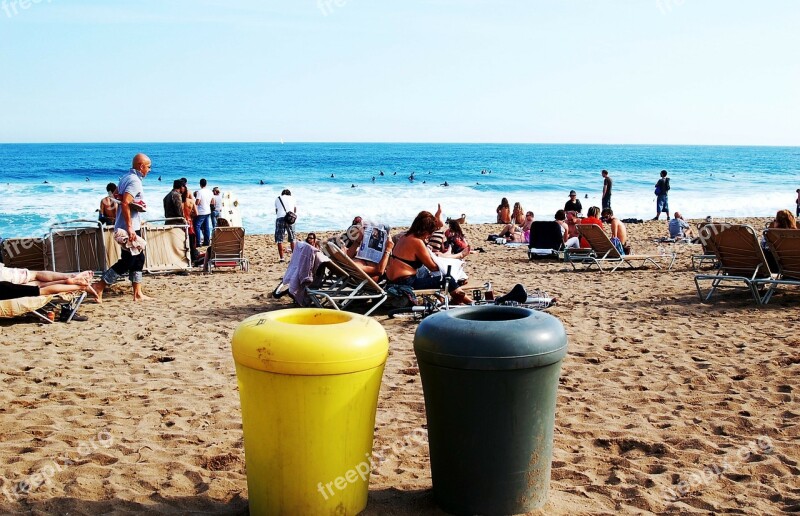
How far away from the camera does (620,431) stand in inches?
158

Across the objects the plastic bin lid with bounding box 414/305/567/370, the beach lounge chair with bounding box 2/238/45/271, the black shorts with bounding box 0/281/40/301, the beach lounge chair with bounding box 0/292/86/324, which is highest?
the plastic bin lid with bounding box 414/305/567/370

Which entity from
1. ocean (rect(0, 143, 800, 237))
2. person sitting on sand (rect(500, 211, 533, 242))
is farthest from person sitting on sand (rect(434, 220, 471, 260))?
ocean (rect(0, 143, 800, 237))

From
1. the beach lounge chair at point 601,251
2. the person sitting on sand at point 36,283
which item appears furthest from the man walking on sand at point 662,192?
the person sitting on sand at point 36,283

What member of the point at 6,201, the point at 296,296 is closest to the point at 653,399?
the point at 296,296

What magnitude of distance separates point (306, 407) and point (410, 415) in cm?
180

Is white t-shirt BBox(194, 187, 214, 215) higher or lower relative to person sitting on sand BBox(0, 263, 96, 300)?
higher

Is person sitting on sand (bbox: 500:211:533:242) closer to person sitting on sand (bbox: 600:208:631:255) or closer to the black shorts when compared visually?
person sitting on sand (bbox: 600:208:631:255)

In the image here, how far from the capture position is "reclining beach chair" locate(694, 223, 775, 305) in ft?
24.7

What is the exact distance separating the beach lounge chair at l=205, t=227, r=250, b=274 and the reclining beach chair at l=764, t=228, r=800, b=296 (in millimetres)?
7218

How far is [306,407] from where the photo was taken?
2631 millimetres

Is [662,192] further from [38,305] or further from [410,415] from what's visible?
[410,415]

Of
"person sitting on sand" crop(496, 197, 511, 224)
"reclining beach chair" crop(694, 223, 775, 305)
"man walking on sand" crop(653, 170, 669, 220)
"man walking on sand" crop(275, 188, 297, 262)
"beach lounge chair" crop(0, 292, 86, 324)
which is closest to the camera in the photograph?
"beach lounge chair" crop(0, 292, 86, 324)

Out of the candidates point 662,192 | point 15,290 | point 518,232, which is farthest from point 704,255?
point 662,192

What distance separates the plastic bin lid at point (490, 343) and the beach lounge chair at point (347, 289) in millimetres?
3825
